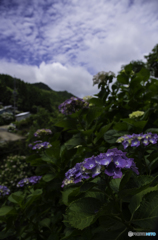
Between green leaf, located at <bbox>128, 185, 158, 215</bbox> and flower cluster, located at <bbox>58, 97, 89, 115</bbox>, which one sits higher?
flower cluster, located at <bbox>58, 97, 89, 115</bbox>

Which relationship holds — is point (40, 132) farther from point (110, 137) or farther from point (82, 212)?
point (82, 212)

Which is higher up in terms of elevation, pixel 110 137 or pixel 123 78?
pixel 123 78

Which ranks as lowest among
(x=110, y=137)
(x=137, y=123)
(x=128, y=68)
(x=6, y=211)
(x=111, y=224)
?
(x=6, y=211)

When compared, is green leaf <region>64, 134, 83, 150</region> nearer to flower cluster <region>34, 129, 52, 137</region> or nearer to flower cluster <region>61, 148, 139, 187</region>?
flower cluster <region>61, 148, 139, 187</region>

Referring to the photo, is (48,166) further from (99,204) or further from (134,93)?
(134,93)

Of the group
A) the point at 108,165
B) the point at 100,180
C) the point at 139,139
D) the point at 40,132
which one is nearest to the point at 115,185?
the point at 100,180

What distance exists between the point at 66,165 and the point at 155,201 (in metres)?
1.12

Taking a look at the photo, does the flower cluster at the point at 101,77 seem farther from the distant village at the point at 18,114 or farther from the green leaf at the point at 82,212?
the distant village at the point at 18,114

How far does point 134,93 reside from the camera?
2.22 m

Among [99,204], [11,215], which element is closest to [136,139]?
[99,204]

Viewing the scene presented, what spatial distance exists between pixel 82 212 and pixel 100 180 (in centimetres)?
18

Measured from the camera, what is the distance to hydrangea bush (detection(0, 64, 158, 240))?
2.44 feet

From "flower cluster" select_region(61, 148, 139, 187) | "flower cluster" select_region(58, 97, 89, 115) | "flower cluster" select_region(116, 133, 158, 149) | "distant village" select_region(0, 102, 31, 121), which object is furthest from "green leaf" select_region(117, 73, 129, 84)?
"distant village" select_region(0, 102, 31, 121)

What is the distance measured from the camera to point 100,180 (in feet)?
2.79
